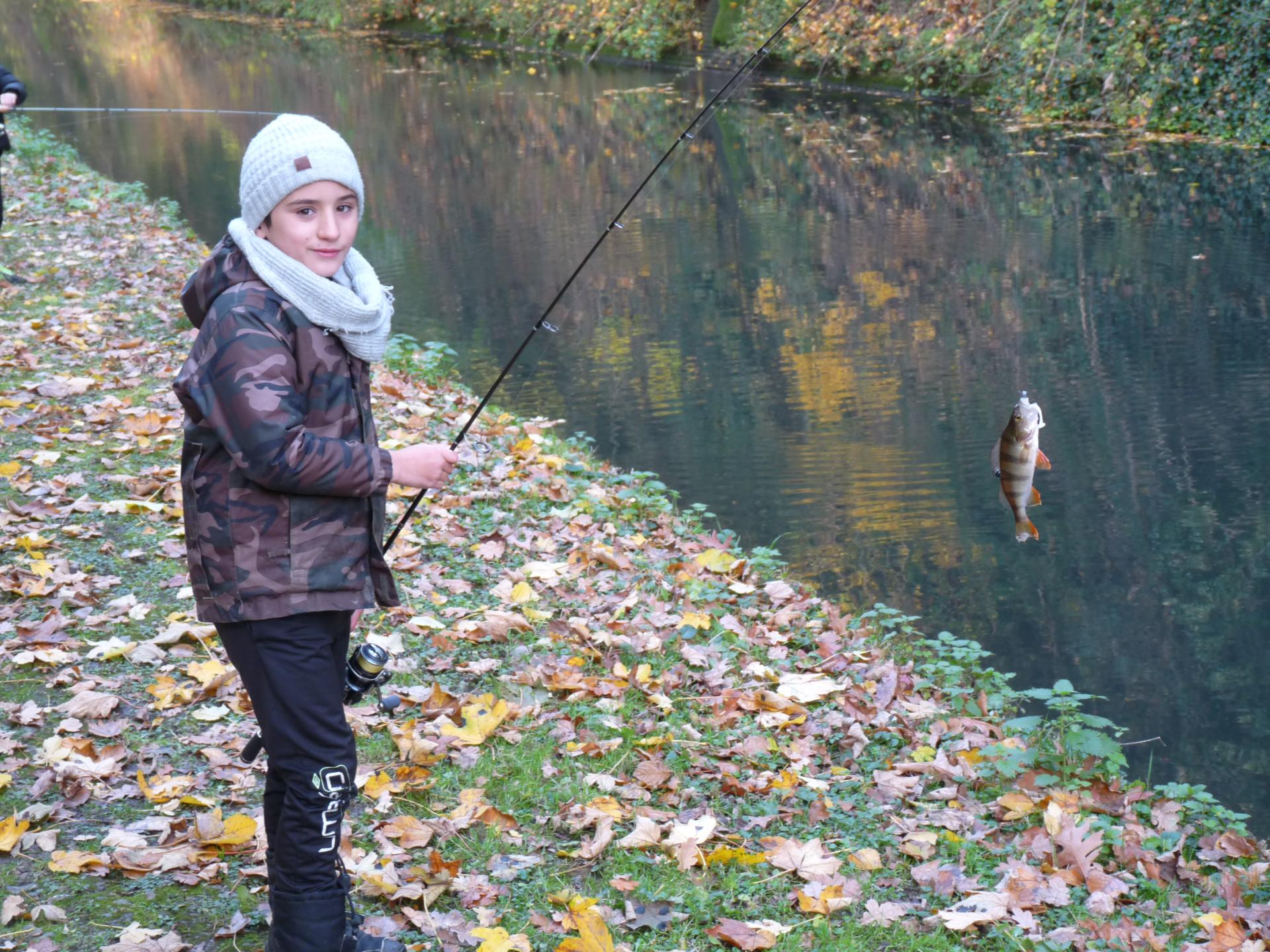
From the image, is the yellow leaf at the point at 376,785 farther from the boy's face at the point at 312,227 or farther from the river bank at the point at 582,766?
the boy's face at the point at 312,227

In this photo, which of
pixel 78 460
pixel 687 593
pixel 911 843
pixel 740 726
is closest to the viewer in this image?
pixel 911 843

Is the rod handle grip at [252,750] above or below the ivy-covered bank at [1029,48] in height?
below

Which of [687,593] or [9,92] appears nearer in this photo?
[687,593]

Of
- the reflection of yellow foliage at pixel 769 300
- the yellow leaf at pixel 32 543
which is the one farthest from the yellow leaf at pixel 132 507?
the reflection of yellow foliage at pixel 769 300

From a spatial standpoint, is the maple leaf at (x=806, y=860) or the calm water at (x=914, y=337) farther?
the calm water at (x=914, y=337)

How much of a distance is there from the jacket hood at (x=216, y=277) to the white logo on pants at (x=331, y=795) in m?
0.96

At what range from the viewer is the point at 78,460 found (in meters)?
6.41

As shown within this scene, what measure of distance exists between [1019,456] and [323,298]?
1969 mm

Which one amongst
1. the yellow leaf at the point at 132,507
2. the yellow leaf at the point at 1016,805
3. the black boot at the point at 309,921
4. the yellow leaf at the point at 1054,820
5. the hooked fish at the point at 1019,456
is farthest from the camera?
the yellow leaf at the point at 132,507

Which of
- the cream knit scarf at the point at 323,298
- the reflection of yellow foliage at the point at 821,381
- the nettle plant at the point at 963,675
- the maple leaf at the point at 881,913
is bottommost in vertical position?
the nettle plant at the point at 963,675

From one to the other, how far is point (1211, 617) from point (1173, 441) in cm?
200

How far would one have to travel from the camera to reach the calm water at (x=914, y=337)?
241 inches

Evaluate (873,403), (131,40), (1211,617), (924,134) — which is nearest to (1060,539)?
(1211,617)

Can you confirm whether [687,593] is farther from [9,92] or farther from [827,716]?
[9,92]
